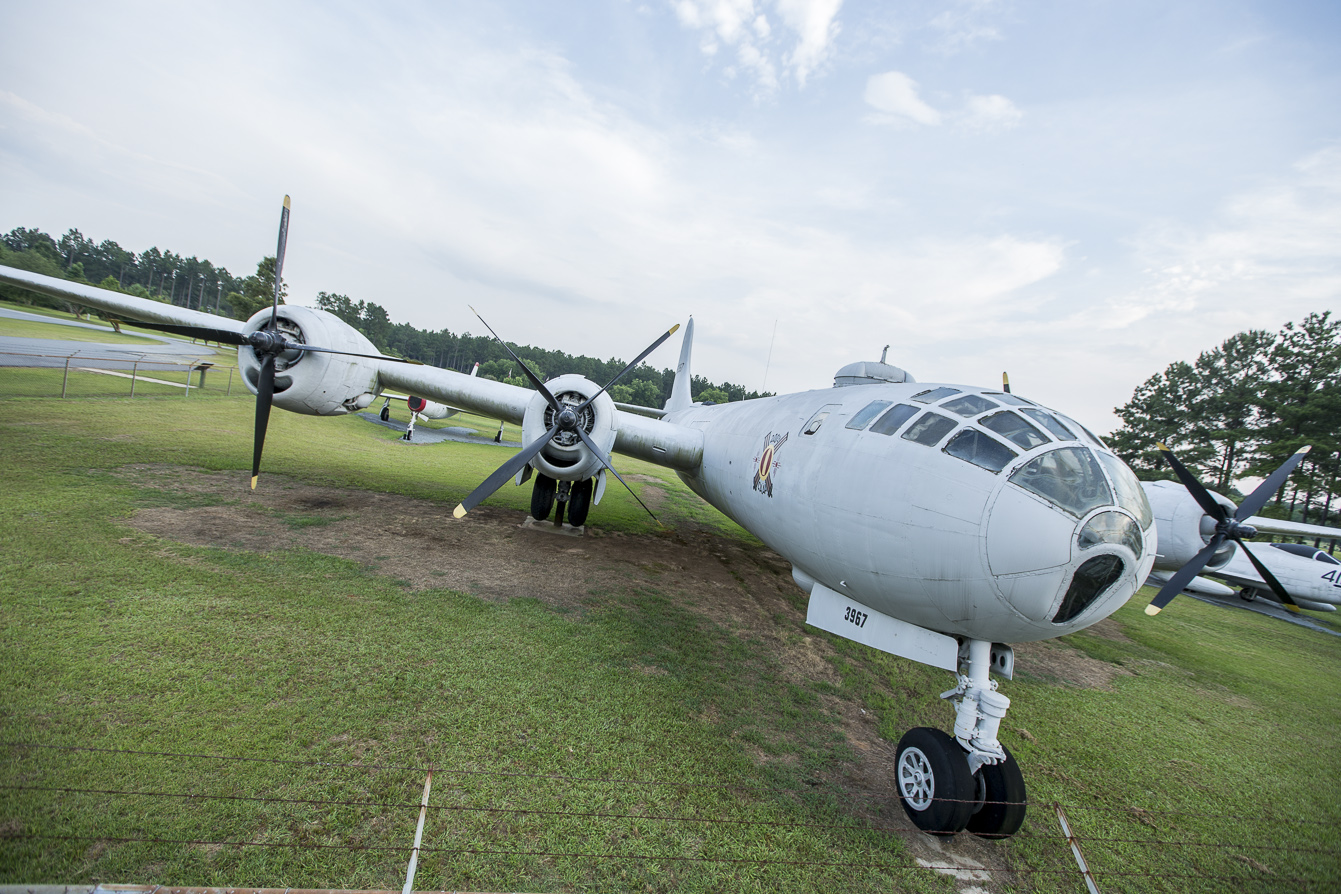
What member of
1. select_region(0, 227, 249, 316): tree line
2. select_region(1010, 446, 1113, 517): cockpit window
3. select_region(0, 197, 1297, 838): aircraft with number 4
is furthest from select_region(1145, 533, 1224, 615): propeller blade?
select_region(0, 227, 249, 316): tree line

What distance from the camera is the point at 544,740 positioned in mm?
4324

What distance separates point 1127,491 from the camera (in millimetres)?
3742

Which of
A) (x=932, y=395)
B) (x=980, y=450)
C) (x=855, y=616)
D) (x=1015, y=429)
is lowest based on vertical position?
(x=855, y=616)

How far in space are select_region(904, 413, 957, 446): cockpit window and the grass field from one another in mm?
3175

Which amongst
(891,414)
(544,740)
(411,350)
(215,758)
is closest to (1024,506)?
(891,414)

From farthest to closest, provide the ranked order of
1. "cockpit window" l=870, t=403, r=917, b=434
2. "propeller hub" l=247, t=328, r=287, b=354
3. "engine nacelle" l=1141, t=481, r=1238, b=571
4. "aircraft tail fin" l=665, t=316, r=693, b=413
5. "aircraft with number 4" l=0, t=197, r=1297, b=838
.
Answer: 1. "aircraft tail fin" l=665, t=316, r=693, b=413
2. "engine nacelle" l=1141, t=481, r=1238, b=571
3. "propeller hub" l=247, t=328, r=287, b=354
4. "cockpit window" l=870, t=403, r=917, b=434
5. "aircraft with number 4" l=0, t=197, r=1297, b=838

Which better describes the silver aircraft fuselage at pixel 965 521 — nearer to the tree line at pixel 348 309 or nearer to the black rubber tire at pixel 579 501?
the black rubber tire at pixel 579 501

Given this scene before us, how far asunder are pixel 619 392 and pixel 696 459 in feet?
194

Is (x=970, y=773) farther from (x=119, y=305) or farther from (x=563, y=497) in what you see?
(x=119, y=305)

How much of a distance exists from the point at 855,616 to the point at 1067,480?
2169mm

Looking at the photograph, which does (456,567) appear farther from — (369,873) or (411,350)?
(411,350)

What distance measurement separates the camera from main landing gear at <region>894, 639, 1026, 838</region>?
402cm

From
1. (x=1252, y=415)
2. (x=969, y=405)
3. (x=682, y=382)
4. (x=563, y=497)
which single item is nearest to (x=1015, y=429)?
(x=969, y=405)

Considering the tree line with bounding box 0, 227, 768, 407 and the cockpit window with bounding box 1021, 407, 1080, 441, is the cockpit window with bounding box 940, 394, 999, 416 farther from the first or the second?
the tree line with bounding box 0, 227, 768, 407
